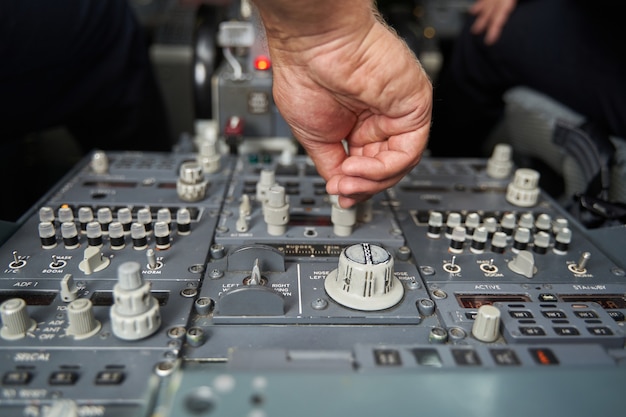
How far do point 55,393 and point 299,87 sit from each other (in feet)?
3.25

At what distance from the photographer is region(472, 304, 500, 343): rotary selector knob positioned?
1325mm

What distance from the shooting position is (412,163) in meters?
1.61

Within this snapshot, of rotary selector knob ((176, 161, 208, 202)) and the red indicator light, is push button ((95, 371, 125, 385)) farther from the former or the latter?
the red indicator light

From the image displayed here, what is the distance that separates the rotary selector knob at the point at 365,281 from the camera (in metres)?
1.43

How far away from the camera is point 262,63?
2.58m

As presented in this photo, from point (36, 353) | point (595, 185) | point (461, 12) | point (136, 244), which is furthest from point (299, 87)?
point (461, 12)

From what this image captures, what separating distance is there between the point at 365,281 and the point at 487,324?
1.05 ft

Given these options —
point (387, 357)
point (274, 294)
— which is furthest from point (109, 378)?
point (387, 357)

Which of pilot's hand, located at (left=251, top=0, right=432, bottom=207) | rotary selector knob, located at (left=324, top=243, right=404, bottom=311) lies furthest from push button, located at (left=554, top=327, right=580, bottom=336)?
pilot's hand, located at (left=251, top=0, right=432, bottom=207)

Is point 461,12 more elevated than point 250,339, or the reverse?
point 461,12

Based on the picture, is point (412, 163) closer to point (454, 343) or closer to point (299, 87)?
point (299, 87)

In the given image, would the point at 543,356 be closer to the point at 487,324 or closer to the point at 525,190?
the point at 487,324

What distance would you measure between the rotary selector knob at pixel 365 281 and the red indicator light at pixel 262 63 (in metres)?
1.39

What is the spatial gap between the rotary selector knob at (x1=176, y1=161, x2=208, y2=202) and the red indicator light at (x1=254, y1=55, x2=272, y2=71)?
0.80 m
